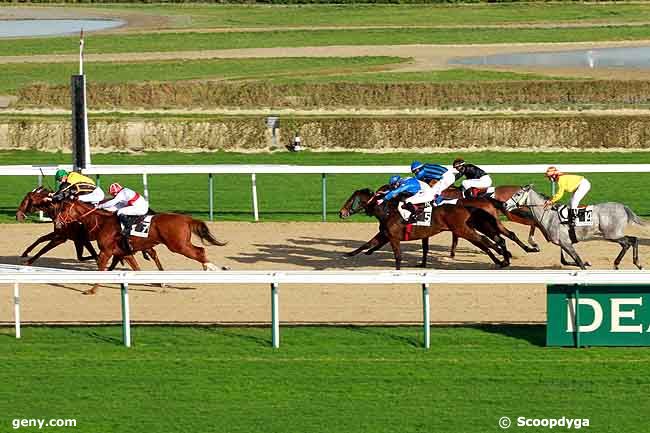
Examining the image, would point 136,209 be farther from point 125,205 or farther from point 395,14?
point 395,14

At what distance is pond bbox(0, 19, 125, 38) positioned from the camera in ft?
159

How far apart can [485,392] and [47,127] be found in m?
18.7

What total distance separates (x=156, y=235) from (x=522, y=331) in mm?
3972

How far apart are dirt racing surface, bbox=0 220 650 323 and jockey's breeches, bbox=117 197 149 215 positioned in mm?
770

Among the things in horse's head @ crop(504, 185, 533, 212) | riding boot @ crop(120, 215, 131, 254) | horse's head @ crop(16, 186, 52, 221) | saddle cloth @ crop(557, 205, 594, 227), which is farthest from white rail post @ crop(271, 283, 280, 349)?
horse's head @ crop(16, 186, 52, 221)

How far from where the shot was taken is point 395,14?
170 feet

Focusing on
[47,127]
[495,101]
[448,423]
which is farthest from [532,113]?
[448,423]

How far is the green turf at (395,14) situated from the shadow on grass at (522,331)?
119 ft

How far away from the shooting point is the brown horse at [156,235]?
573 inches

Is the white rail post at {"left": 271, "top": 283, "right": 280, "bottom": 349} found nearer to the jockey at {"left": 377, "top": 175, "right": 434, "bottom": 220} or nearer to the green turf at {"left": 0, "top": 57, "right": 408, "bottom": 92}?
the jockey at {"left": 377, "top": 175, "right": 434, "bottom": 220}

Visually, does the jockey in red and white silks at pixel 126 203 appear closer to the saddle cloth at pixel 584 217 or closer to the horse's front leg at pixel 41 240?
the horse's front leg at pixel 41 240

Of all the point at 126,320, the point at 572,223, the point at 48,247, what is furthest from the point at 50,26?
the point at 126,320

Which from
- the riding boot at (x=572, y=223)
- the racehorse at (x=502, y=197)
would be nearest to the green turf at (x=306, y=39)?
the racehorse at (x=502, y=197)

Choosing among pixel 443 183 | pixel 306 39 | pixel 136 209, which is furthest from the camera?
pixel 306 39
